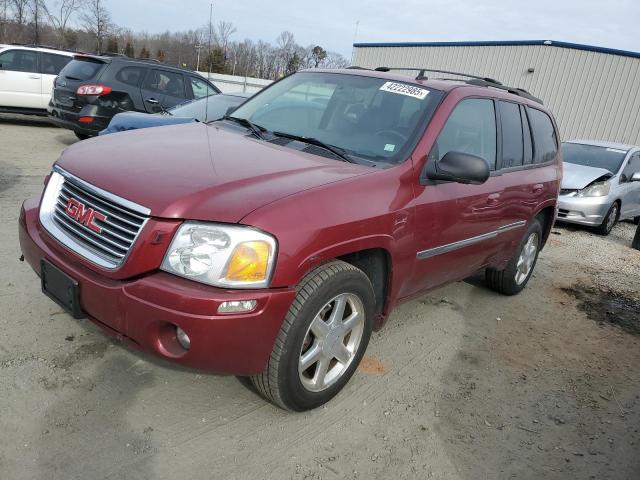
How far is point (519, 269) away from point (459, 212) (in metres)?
1.88

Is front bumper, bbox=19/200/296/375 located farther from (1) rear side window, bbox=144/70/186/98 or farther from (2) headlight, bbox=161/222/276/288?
(1) rear side window, bbox=144/70/186/98

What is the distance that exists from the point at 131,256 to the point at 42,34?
50861 millimetres

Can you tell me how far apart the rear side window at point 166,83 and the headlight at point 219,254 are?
828cm

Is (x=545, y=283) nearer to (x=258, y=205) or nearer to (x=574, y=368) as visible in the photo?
(x=574, y=368)

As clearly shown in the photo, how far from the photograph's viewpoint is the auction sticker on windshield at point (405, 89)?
338 cm

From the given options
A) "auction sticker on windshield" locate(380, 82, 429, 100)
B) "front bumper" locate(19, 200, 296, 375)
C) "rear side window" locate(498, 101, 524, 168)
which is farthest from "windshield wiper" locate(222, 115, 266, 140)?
"rear side window" locate(498, 101, 524, 168)

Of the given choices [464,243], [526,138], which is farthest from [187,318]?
[526,138]

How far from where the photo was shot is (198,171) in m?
2.54

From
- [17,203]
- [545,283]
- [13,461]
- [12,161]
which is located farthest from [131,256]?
[12,161]

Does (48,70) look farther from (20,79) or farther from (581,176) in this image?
(581,176)

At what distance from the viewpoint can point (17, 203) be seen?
223 inches

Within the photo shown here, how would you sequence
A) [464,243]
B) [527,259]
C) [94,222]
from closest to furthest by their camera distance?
[94,222] < [464,243] < [527,259]

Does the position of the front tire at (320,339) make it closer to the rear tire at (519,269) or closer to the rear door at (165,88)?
the rear tire at (519,269)

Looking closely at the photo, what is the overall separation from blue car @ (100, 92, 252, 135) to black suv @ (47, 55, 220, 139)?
176cm
